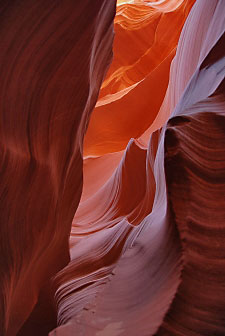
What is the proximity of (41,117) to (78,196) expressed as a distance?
52cm

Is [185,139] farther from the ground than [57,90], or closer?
closer

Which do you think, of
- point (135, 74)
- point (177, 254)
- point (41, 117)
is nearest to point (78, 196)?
point (41, 117)

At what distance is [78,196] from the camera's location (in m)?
1.62

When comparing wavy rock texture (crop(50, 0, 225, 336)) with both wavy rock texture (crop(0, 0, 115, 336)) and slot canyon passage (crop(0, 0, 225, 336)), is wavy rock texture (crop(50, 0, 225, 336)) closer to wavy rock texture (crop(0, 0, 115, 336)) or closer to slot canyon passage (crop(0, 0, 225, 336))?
slot canyon passage (crop(0, 0, 225, 336))

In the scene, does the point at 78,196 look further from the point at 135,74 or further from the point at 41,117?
the point at 135,74

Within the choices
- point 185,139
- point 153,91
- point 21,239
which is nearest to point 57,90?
point 185,139

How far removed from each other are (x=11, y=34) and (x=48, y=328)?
4.76 feet

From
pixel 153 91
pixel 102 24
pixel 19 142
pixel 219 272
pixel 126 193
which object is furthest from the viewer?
pixel 153 91

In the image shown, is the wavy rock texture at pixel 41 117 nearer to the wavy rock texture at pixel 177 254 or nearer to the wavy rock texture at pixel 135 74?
the wavy rock texture at pixel 177 254

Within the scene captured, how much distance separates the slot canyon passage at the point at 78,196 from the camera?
970 mm

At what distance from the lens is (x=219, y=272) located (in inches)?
37.8

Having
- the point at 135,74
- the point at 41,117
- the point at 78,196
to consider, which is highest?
the point at 135,74

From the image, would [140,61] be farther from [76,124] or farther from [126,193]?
[76,124]

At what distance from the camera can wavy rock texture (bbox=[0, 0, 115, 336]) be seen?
102cm
